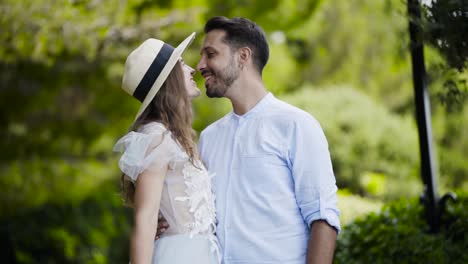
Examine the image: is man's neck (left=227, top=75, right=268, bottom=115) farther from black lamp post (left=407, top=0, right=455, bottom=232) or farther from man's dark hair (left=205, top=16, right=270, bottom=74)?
black lamp post (left=407, top=0, right=455, bottom=232)

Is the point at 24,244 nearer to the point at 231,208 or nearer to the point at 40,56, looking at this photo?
the point at 40,56

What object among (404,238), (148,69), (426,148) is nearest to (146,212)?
(148,69)

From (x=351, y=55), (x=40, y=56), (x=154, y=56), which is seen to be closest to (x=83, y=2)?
(x=40, y=56)

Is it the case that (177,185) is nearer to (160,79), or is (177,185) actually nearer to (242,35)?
(160,79)

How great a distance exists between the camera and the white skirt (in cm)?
301

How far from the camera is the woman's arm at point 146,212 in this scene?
9.49ft

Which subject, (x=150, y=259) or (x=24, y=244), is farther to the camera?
(x=24, y=244)

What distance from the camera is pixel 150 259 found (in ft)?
9.57

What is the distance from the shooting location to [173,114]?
10.4 feet

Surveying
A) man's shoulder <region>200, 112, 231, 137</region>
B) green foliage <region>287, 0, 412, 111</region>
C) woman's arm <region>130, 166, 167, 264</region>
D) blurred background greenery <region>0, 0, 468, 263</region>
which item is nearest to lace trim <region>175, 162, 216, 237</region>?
woman's arm <region>130, 166, 167, 264</region>

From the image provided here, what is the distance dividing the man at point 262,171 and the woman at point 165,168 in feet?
0.31

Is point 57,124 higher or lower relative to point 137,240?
lower

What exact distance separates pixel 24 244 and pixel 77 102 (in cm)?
302

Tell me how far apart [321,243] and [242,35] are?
1.03m
